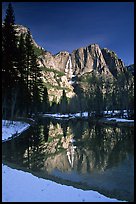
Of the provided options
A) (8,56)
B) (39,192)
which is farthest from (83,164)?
(8,56)

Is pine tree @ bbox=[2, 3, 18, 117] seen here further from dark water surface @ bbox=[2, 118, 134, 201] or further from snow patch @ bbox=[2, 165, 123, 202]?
snow patch @ bbox=[2, 165, 123, 202]

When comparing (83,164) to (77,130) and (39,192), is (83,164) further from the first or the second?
(77,130)

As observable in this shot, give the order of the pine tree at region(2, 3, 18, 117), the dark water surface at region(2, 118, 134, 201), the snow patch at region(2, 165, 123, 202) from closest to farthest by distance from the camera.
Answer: the snow patch at region(2, 165, 123, 202), the dark water surface at region(2, 118, 134, 201), the pine tree at region(2, 3, 18, 117)

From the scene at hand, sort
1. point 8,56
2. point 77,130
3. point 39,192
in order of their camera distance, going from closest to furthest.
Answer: point 39,192 < point 8,56 < point 77,130

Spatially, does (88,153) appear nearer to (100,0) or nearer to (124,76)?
(100,0)

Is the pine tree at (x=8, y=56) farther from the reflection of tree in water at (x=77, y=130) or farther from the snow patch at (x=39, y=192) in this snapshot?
the snow patch at (x=39, y=192)

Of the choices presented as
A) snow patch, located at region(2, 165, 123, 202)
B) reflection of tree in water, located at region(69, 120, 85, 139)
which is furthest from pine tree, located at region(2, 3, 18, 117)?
snow patch, located at region(2, 165, 123, 202)

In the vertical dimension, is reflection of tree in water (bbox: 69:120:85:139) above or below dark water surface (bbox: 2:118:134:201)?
above

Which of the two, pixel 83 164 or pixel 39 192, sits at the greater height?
pixel 39 192

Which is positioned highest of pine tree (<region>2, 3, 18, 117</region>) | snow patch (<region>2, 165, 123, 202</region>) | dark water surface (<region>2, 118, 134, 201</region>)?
pine tree (<region>2, 3, 18, 117</region>)

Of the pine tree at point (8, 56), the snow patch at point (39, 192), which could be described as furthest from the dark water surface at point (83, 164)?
the pine tree at point (8, 56)

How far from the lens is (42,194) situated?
9234 millimetres

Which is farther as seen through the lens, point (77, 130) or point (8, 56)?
point (77, 130)

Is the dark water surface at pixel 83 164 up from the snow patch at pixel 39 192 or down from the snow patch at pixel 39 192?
down
